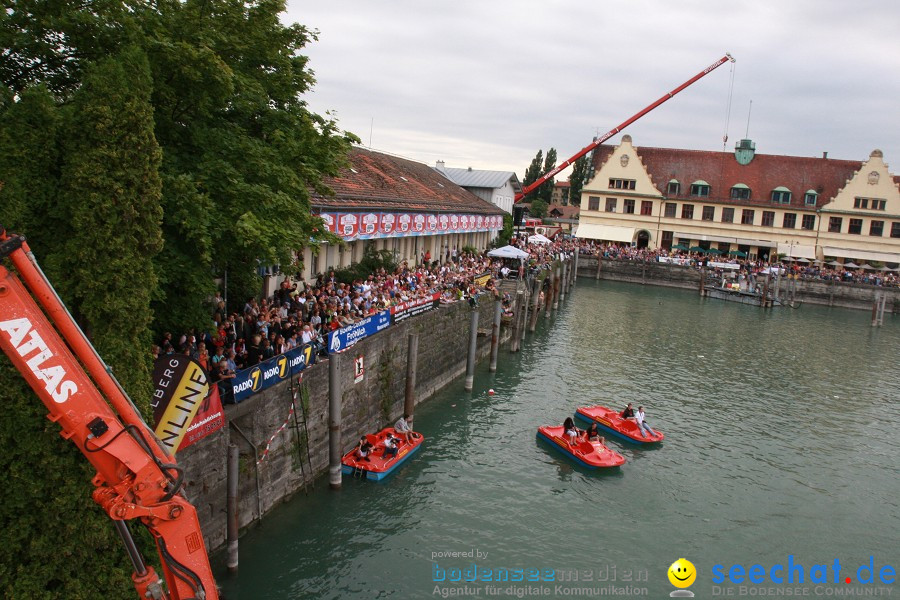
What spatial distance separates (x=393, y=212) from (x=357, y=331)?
14.8 meters

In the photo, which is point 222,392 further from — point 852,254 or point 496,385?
point 852,254

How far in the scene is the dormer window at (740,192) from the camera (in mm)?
81000

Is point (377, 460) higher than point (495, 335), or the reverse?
point (495, 335)

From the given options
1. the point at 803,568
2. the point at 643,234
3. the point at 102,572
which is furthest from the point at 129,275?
the point at 643,234

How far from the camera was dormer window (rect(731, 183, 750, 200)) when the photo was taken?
8100 centimetres

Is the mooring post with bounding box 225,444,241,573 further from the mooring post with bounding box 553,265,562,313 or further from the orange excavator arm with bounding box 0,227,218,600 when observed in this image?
the mooring post with bounding box 553,265,562,313

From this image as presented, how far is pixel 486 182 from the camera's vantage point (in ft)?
231

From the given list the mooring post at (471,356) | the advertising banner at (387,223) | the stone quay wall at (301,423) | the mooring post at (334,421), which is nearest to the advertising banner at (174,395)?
the stone quay wall at (301,423)

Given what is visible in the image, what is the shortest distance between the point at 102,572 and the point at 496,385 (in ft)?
73.2

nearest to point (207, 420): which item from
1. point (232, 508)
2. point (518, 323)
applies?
point (232, 508)

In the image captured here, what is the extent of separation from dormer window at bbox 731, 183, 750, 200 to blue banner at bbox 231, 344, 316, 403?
73267 mm

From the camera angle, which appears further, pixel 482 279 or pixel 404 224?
pixel 482 279

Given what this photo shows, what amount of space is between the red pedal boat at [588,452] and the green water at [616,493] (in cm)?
38

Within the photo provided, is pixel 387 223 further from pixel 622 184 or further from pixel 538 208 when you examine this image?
pixel 538 208
